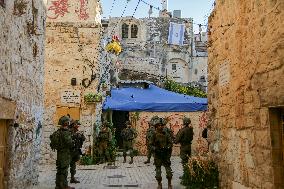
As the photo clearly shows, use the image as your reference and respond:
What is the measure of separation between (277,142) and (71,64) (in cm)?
1104

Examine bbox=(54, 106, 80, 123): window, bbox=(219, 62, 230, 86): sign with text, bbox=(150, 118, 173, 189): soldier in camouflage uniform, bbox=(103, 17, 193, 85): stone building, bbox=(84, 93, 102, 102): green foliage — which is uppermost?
bbox=(103, 17, 193, 85): stone building

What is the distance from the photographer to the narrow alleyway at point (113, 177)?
29.9 feet

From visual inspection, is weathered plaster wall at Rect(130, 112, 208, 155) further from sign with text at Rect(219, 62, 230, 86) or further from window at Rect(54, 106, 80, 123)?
sign with text at Rect(219, 62, 230, 86)

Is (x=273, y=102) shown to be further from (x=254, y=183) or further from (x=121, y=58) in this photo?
(x=121, y=58)

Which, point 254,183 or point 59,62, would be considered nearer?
point 254,183

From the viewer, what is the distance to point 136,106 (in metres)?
17.7

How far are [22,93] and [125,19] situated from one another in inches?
1157

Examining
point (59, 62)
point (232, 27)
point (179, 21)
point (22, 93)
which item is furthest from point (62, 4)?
point (179, 21)

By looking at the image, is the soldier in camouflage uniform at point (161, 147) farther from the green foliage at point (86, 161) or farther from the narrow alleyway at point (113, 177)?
the green foliage at point (86, 161)

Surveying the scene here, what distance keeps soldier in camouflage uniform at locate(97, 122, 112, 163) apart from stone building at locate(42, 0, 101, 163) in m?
0.58

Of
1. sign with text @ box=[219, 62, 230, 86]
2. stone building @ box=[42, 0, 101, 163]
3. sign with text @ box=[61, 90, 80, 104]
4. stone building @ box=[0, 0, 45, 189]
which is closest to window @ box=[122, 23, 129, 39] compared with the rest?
stone building @ box=[42, 0, 101, 163]

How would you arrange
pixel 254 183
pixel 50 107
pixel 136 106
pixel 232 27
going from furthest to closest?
pixel 136 106, pixel 50 107, pixel 232 27, pixel 254 183

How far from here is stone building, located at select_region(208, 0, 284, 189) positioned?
4.32 meters

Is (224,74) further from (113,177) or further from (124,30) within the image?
(124,30)
